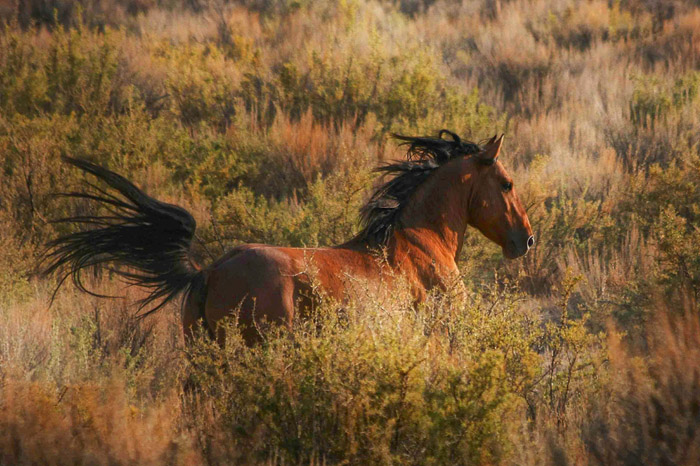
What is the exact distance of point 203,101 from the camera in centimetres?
1288

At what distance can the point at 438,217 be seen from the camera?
6223 millimetres

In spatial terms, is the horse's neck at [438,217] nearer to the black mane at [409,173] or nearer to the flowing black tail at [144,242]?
the black mane at [409,173]

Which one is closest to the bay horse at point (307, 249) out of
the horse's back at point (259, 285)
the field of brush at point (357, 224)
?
the horse's back at point (259, 285)

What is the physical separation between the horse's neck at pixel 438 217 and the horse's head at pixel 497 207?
10cm

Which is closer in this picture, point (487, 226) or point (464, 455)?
point (464, 455)

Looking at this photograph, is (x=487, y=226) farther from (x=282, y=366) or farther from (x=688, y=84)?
(x=688, y=84)

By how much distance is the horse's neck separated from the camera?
238 inches

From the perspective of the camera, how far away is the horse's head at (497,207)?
6.23 meters

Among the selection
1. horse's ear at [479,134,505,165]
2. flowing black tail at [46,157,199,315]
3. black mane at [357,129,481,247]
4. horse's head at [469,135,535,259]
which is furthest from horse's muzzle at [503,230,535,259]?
flowing black tail at [46,157,199,315]

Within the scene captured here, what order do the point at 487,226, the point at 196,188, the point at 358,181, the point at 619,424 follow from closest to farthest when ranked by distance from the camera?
the point at 619,424, the point at 487,226, the point at 358,181, the point at 196,188

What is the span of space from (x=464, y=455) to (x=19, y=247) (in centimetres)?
601

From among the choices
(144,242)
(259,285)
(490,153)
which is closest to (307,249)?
(259,285)

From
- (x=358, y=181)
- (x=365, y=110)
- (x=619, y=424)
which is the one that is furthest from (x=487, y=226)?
(x=365, y=110)

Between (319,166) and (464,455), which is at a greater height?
(464,455)
